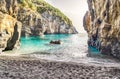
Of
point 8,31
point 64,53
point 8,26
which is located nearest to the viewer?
point 8,31

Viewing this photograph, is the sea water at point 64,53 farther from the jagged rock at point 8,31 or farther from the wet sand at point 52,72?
the wet sand at point 52,72

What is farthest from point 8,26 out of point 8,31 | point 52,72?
point 52,72

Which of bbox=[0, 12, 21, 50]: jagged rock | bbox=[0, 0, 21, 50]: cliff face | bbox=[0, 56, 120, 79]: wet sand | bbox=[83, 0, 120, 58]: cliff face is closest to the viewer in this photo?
bbox=[0, 56, 120, 79]: wet sand

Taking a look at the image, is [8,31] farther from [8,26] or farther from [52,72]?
[52,72]

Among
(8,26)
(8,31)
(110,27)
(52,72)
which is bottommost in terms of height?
(52,72)

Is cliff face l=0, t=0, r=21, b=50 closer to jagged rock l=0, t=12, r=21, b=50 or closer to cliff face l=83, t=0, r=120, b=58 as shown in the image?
jagged rock l=0, t=12, r=21, b=50

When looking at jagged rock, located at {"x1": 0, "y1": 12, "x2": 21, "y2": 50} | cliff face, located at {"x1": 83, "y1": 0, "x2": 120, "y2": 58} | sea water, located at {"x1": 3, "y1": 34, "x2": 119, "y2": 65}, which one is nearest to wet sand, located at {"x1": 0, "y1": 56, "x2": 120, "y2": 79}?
sea water, located at {"x1": 3, "y1": 34, "x2": 119, "y2": 65}

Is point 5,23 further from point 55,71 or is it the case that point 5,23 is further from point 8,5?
point 55,71

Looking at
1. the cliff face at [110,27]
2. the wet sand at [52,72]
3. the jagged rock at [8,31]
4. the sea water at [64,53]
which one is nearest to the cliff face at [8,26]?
the jagged rock at [8,31]

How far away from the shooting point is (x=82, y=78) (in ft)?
104

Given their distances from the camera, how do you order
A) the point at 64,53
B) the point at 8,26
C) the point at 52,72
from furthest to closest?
1. the point at 64,53
2. the point at 8,26
3. the point at 52,72

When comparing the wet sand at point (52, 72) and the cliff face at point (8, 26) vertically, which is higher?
the cliff face at point (8, 26)

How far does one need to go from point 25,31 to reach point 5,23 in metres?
94.0

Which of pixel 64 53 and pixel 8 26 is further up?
pixel 8 26
